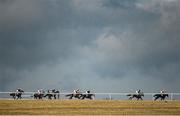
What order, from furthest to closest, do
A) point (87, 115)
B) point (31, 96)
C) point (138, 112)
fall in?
point (31, 96) → point (138, 112) → point (87, 115)

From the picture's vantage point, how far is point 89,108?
196 feet

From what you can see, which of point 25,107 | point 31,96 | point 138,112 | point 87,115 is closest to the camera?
point 87,115

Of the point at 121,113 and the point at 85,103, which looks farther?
the point at 85,103

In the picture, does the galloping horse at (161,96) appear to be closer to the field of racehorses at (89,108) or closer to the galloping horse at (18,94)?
the field of racehorses at (89,108)

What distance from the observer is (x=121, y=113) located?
182ft

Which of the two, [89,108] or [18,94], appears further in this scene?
[18,94]

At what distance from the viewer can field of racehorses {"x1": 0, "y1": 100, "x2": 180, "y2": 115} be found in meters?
56.2

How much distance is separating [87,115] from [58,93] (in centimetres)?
2063

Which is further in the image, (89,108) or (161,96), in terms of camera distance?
(161,96)

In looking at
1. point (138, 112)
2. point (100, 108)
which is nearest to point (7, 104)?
point (100, 108)

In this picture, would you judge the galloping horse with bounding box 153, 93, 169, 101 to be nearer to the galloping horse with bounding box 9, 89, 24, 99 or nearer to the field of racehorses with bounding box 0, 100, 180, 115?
the field of racehorses with bounding box 0, 100, 180, 115

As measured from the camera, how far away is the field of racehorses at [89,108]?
5616cm

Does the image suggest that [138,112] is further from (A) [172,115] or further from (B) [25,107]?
(B) [25,107]

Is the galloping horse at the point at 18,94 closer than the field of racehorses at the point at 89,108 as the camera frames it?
No
